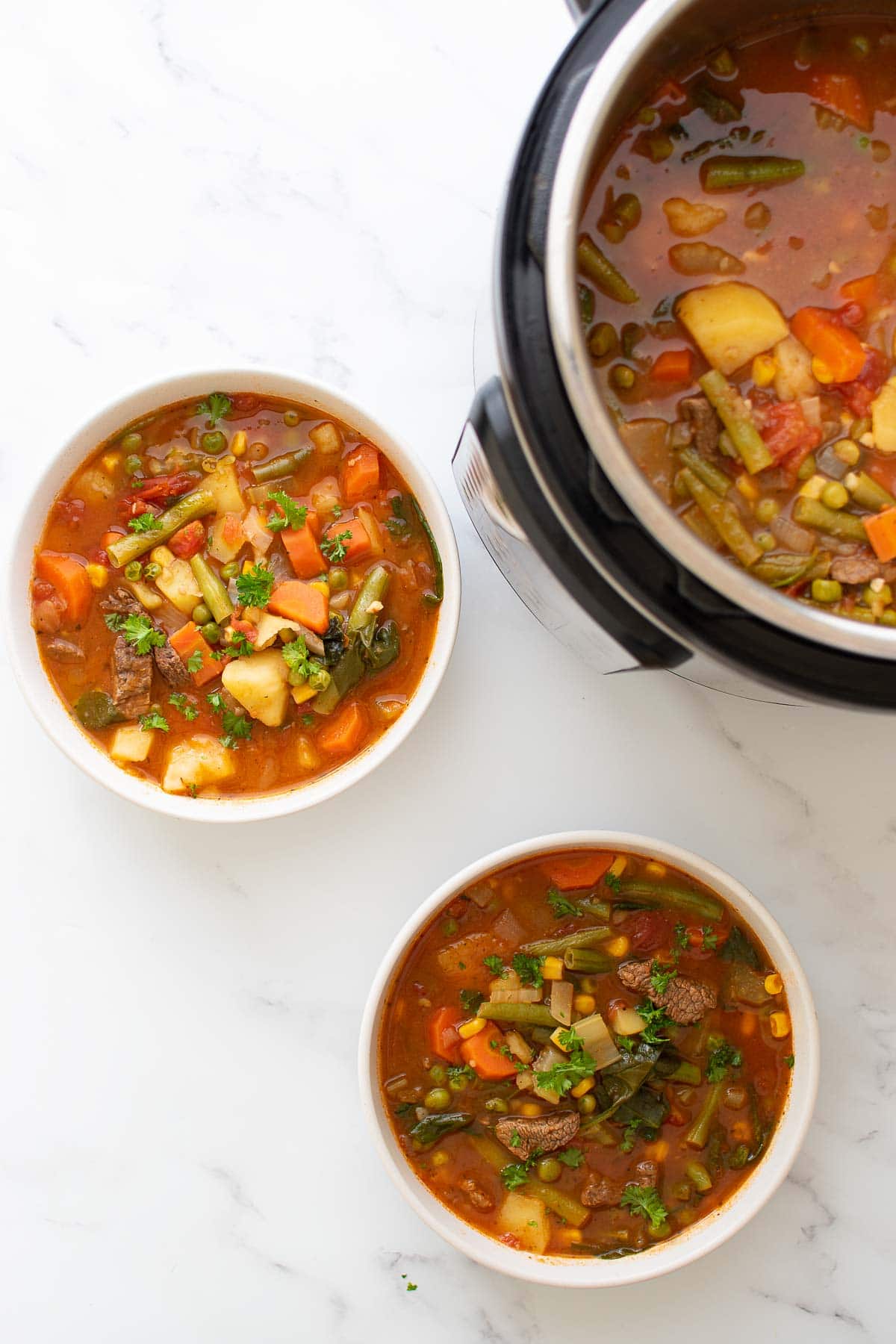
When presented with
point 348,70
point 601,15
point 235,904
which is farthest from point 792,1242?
point 348,70

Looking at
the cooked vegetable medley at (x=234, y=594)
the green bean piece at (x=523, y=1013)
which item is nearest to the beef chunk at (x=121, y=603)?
the cooked vegetable medley at (x=234, y=594)

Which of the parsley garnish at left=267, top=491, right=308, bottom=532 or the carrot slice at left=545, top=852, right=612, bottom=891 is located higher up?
the parsley garnish at left=267, top=491, right=308, bottom=532

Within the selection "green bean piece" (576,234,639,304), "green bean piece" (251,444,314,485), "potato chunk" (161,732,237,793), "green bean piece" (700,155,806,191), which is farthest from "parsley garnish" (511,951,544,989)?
"green bean piece" (700,155,806,191)

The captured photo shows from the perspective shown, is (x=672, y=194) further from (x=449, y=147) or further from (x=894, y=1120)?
(x=894, y=1120)

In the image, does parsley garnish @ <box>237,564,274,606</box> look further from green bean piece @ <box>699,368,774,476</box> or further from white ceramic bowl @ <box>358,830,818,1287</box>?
green bean piece @ <box>699,368,774,476</box>

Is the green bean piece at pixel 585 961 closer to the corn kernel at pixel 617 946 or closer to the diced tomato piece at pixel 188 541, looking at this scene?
the corn kernel at pixel 617 946
